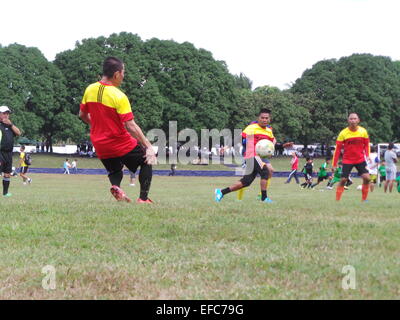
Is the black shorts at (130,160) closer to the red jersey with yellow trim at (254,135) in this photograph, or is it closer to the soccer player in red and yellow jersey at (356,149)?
the red jersey with yellow trim at (254,135)

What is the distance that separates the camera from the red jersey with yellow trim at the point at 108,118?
7871 millimetres

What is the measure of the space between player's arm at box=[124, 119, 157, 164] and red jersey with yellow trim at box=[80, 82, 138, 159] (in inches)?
3.7

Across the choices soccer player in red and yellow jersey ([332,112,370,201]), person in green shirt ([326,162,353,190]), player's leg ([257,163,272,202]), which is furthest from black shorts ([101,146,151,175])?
person in green shirt ([326,162,353,190])

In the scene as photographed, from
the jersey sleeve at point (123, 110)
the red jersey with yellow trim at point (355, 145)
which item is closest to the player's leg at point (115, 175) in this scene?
the jersey sleeve at point (123, 110)

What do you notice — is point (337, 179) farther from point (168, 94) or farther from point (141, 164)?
point (168, 94)

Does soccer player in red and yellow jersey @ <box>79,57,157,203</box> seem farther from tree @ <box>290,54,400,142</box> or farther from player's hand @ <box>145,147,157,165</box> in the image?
tree @ <box>290,54,400,142</box>

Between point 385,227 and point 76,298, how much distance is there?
13.5 ft

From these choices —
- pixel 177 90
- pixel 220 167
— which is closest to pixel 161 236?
pixel 220 167

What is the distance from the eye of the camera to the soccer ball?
1127 cm

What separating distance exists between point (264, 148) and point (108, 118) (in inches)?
170

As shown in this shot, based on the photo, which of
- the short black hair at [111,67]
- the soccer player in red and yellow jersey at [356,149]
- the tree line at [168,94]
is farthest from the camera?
the tree line at [168,94]
